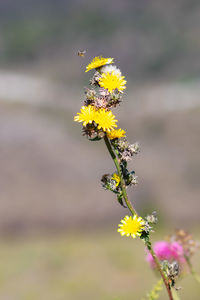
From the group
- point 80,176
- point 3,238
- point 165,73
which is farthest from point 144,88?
point 3,238

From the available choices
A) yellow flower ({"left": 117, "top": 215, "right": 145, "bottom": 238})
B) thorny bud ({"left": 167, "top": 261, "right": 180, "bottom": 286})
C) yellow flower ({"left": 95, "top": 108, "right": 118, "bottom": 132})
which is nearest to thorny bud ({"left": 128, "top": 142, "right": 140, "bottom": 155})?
yellow flower ({"left": 95, "top": 108, "right": 118, "bottom": 132})

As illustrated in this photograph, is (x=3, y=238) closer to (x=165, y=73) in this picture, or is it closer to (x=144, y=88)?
(x=144, y=88)

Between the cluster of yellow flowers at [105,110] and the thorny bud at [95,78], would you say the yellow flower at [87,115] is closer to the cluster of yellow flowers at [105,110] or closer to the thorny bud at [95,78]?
the cluster of yellow flowers at [105,110]

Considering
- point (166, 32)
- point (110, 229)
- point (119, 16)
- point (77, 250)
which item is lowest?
point (77, 250)

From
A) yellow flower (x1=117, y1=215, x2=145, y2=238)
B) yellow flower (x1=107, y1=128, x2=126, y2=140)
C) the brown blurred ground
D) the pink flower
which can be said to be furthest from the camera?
the brown blurred ground

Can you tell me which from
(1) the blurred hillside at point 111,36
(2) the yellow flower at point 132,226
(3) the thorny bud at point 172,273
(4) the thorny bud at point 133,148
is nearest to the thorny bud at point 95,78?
(4) the thorny bud at point 133,148

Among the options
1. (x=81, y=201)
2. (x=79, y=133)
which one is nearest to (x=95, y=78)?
(x=81, y=201)

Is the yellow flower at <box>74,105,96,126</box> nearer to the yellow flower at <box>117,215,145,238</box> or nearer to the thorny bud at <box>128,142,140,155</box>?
the thorny bud at <box>128,142,140,155</box>
